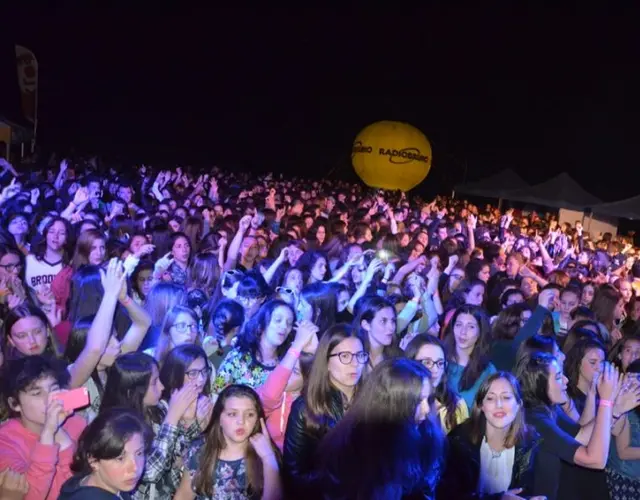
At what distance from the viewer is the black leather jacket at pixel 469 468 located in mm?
3182

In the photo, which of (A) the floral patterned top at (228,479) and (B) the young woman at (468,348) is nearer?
(A) the floral patterned top at (228,479)

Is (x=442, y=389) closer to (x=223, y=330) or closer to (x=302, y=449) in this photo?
(x=302, y=449)

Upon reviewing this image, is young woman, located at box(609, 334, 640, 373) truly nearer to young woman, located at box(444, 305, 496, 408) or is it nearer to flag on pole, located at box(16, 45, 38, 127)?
young woman, located at box(444, 305, 496, 408)

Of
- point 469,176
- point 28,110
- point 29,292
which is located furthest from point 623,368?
point 469,176

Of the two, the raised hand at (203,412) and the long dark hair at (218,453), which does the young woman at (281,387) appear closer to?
the raised hand at (203,412)

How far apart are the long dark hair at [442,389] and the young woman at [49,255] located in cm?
310

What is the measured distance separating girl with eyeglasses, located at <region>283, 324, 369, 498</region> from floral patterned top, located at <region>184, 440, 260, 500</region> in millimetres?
192

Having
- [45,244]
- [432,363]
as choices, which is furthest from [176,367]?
[45,244]

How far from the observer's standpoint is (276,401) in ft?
11.5

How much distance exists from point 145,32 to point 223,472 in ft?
96.1

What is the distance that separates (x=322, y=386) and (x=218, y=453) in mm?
604

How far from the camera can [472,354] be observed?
14.7 ft

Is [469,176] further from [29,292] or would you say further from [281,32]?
[29,292]

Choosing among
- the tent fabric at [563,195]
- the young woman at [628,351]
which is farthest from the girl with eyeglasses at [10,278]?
the tent fabric at [563,195]
